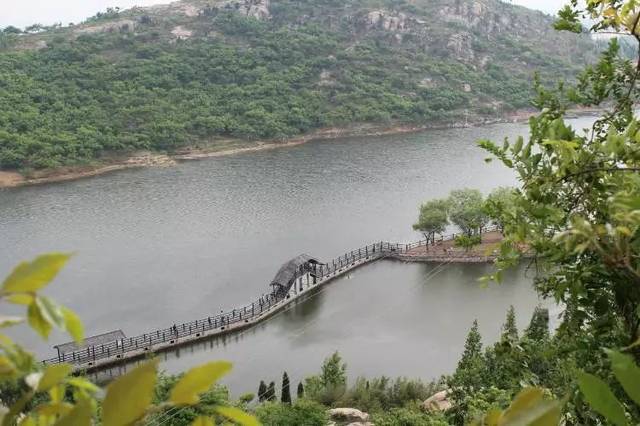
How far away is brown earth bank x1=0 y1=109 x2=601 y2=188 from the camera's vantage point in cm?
2867

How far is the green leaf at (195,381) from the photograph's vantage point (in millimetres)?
601

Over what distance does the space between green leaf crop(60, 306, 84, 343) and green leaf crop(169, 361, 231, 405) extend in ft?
0.44

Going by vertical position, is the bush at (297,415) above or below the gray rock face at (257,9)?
below

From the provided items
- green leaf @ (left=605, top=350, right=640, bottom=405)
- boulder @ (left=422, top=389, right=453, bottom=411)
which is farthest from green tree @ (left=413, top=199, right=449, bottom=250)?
green leaf @ (left=605, top=350, right=640, bottom=405)

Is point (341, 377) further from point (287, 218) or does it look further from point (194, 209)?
point (194, 209)

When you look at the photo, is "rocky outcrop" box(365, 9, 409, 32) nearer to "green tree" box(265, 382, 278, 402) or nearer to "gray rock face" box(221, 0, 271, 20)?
"gray rock face" box(221, 0, 271, 20)

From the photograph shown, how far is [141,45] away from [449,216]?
115 ft

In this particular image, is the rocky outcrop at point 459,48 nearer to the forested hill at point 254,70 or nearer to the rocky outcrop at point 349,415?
the forested hill at point 254,70

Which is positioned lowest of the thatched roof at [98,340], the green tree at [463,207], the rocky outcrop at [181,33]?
the thatched roof at [98,340]

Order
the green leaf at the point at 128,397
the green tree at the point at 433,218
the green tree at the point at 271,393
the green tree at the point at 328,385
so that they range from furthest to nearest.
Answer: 1. the green tree at the point at 433,218
2. the green tree at the point at 271,393
3. the green tree at the point at 328,385
4. the green leaf at the point at 128,397

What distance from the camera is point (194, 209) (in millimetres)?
23797

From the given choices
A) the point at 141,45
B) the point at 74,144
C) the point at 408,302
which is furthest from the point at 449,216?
the point at 141,45

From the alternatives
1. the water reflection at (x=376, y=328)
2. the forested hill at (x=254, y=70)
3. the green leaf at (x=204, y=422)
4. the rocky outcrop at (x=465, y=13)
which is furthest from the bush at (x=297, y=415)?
the rocky outcrop at (x=465, y=13)

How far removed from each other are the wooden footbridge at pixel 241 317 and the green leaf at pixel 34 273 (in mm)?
10288
